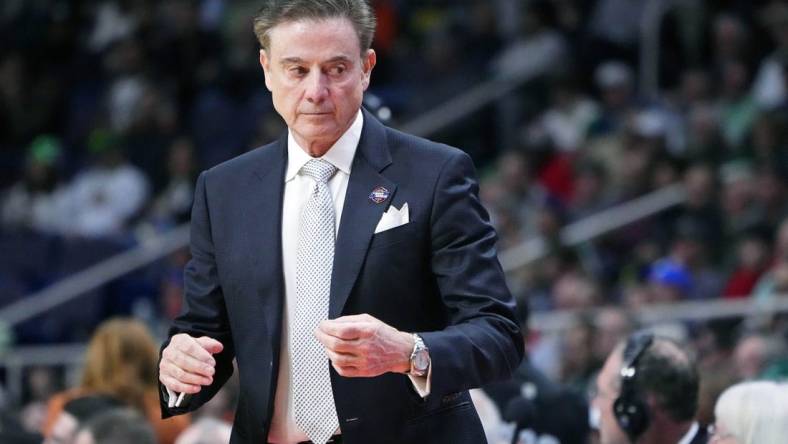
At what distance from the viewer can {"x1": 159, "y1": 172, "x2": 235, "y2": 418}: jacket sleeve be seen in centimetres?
350

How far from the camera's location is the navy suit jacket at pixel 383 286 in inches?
131

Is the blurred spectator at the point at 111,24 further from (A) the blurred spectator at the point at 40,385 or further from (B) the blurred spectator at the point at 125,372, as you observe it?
(B) the blurred spectator at the point at 125,372

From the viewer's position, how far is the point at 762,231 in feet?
31.2

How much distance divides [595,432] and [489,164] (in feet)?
22.8

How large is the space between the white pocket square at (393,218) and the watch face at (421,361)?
1.13 feet

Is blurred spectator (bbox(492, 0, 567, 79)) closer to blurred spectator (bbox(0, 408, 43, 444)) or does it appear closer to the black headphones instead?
blurred spectator (bbox(0, 408, 43, 444))

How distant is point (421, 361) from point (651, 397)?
172 centimetres

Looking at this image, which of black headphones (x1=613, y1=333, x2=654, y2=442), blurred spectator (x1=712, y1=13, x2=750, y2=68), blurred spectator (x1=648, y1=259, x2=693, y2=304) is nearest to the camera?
black headphones (x1=613, y1=333, x2=654, y2=442)

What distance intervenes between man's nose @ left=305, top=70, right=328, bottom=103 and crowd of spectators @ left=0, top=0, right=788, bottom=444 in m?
4.21

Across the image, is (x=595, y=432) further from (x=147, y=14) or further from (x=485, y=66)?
(x=147, y=14)

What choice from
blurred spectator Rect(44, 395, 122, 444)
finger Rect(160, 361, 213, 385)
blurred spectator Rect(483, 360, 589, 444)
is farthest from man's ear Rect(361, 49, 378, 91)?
blurred spectator Rect(44, 395, 122, 444)

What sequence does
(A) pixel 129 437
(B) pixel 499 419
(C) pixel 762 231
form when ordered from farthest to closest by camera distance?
1. (C) pixel 762 231
2. (B) pixel 499 419
3. (A) pixel 129 437

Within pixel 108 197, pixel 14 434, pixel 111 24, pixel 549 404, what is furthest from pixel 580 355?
pixel 111 24

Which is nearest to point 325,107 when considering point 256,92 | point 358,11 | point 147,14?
point 358,11
